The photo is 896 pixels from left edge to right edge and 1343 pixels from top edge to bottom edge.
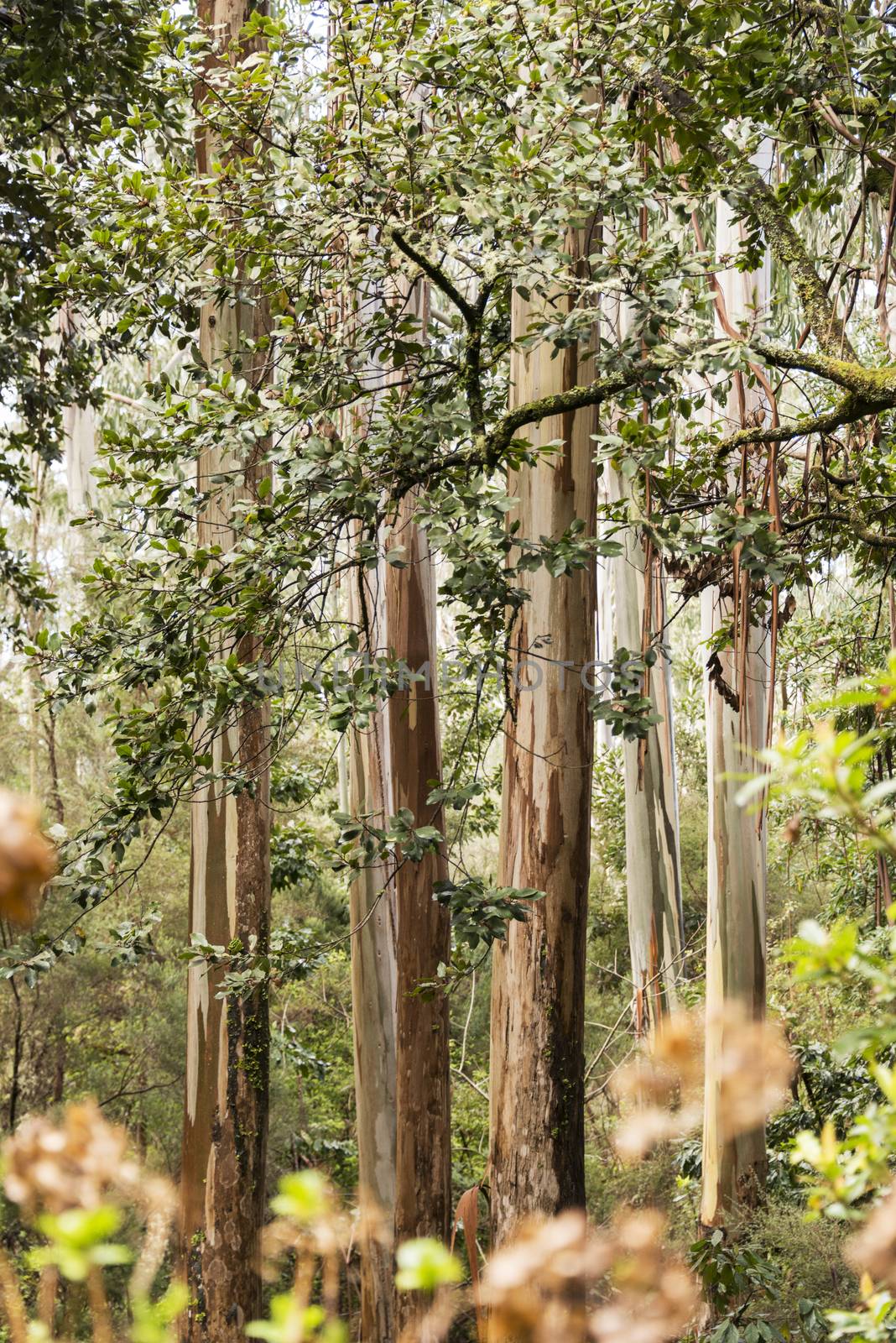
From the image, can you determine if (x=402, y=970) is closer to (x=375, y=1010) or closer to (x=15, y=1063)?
(x=375, y=1010)

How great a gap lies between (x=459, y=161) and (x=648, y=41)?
67 centimetres

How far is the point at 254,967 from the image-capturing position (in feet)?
8.57

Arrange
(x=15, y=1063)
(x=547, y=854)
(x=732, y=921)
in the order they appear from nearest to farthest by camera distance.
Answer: (x=547, y=854)
(x=732, y=921)
(x=15, y=1063)

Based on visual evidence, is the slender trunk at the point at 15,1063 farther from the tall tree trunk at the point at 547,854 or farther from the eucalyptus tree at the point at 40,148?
the tall tree trunk at the point at 547,854

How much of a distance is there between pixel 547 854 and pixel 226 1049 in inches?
76.5

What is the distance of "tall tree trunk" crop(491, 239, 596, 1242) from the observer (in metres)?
3.05

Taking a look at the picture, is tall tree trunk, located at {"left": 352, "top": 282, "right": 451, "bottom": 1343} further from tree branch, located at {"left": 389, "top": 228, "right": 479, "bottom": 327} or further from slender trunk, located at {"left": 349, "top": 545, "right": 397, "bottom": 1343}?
tree branch, located at {"left": 389, "top": 228, "right": 479, "bottom": 327}

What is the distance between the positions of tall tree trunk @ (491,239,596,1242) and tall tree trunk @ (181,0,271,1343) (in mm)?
1211

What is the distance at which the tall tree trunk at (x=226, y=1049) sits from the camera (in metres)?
4.24

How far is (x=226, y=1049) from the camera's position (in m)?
4.45

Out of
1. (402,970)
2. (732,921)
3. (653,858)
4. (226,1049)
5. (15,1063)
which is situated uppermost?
(653,858)

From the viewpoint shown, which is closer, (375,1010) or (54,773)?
(375,1010)

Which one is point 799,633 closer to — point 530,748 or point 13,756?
point 530,748

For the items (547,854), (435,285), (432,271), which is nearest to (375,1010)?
(547,854)
